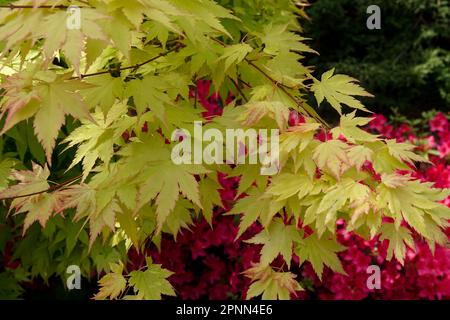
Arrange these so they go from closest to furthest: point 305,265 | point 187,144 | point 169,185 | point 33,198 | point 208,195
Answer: point 169,185
point 187,144
point 33,198
point 208,195
point 305,265

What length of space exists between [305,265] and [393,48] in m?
5.01

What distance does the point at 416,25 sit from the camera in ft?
26.2

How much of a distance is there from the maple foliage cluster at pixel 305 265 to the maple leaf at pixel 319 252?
1487 millimetres

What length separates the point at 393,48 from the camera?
26.2 feet

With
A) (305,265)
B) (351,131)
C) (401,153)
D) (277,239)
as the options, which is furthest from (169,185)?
(305,265)

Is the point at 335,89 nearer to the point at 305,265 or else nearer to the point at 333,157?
the point at 333,157

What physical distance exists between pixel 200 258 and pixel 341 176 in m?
2.41

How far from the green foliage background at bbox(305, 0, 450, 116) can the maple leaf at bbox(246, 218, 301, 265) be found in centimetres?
591

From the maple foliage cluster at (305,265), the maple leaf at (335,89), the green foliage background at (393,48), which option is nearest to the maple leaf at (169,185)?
the maple leaf at (335,89)

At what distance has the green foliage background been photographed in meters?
7.59

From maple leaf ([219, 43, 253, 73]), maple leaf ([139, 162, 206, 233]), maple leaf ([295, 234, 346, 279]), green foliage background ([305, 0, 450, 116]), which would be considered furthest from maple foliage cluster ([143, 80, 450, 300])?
green foliage background ([305, 0, 450, 116])

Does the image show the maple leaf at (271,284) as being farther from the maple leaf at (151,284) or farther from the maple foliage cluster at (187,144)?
the maple leaf at (151,284)

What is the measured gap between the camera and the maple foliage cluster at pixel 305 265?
11.7 feet
